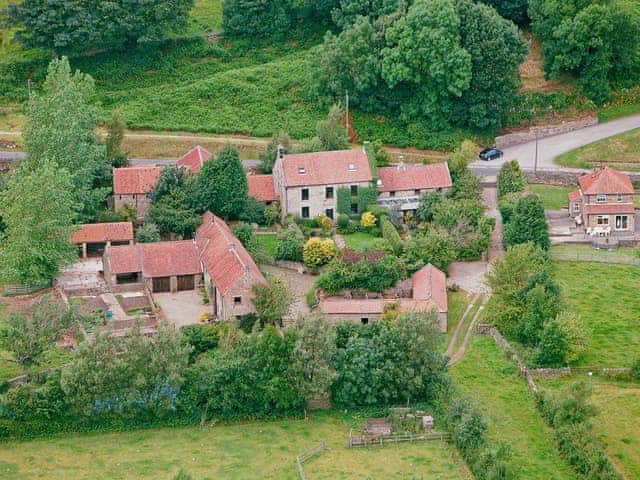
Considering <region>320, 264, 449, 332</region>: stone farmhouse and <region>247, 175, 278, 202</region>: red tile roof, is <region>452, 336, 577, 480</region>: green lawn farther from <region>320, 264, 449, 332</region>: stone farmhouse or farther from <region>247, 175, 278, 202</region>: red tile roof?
<region>247, 175, 278, 202</region>: red tile roof

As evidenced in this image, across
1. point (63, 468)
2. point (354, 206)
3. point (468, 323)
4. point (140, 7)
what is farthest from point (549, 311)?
point (140, 7)

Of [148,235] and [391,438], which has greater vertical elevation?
[148,235]

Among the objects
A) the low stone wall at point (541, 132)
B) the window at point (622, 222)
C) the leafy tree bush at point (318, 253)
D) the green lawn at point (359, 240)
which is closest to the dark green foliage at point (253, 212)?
the green lawn at point (359, 240)

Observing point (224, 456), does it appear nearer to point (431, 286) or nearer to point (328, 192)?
point (431, 286)

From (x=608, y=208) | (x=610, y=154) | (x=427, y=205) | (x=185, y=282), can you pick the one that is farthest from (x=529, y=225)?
(x=185, y=282)

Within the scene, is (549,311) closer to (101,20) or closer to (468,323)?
(468,323)

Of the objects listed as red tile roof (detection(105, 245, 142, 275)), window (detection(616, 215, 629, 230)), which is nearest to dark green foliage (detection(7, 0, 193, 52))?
red tile roof (detection(105, 245, 142, 275))
